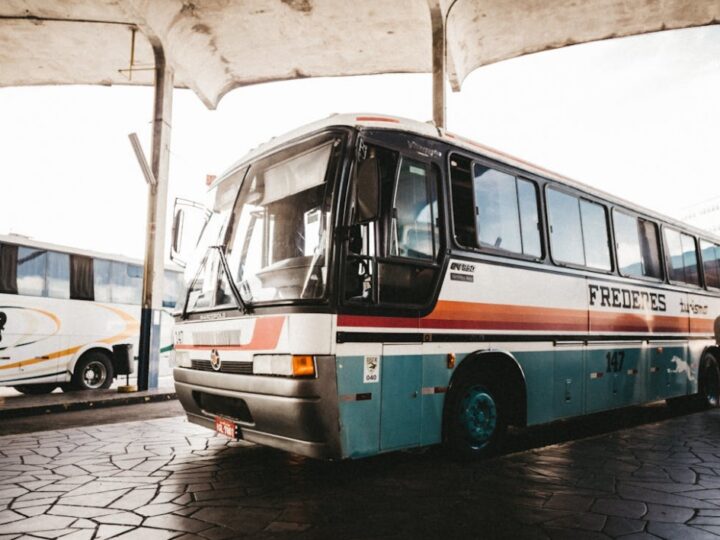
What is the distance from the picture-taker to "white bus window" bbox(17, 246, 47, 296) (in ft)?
38.0

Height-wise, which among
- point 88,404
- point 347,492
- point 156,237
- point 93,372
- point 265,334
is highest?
point 156,237

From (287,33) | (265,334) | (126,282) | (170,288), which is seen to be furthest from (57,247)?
(265,334)

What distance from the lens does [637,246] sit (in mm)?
7961

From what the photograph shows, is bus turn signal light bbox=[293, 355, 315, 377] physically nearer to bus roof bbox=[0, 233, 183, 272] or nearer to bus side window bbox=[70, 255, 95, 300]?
bus roof bbox=[0, 233, 183, 272]

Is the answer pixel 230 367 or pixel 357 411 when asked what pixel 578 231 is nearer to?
pixel 357 411

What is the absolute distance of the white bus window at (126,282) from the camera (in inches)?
531

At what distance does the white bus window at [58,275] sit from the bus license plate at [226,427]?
29.7 ft

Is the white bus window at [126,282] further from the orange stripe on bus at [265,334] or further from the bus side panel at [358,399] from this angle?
the bus side panel at [358,399]

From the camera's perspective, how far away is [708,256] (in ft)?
33.4

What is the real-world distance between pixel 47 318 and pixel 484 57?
39.3ft

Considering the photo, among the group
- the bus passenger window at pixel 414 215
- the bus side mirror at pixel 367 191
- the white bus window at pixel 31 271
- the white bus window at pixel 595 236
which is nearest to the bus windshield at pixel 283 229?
the bus side mirror at pixel 367 191

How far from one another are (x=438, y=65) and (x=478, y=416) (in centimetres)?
815

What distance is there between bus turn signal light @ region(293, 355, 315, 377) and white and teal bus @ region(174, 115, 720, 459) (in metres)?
0.01

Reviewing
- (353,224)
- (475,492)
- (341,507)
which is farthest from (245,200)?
(475,492)
